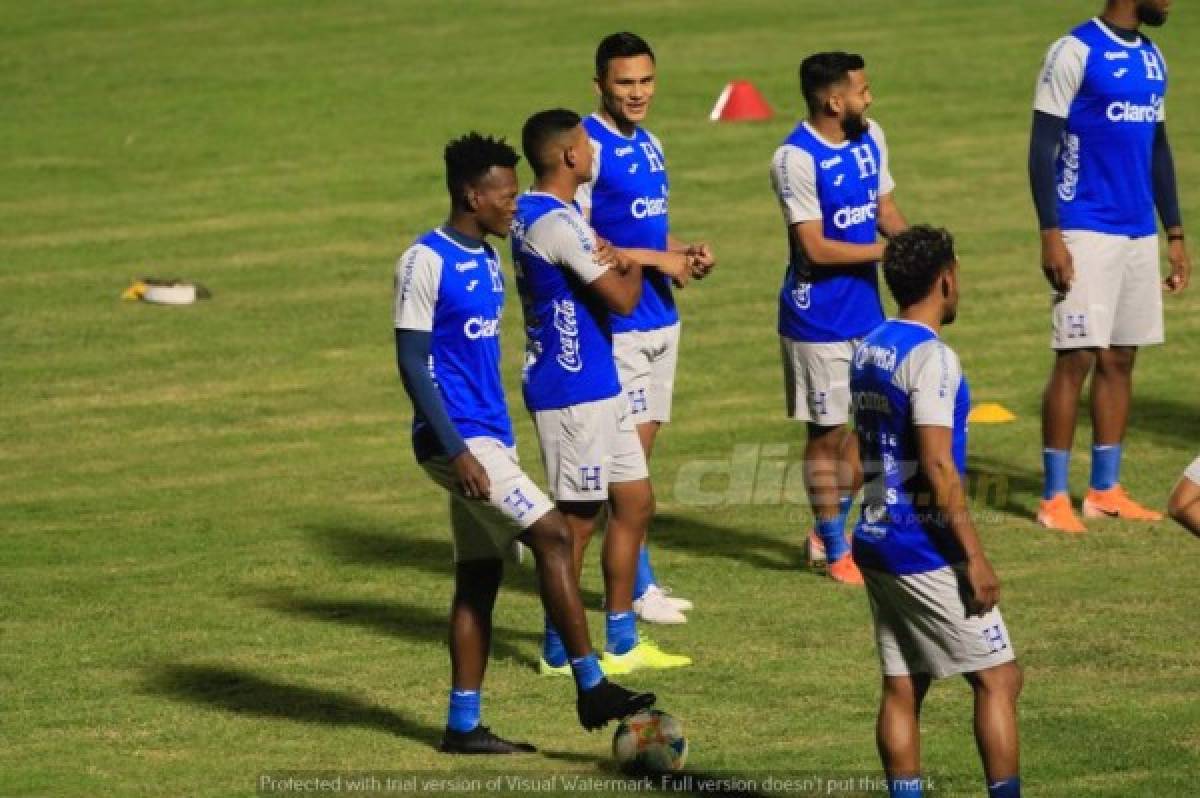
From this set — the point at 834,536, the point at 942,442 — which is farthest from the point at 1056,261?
the point at 942,442

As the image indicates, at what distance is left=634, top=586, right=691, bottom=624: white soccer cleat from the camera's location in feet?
40.1

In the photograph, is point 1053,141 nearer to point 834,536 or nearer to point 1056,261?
point 1056,261

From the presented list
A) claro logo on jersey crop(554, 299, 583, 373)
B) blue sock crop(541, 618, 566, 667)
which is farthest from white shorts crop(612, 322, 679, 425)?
blue sock crop(541, 618, 566, 667)

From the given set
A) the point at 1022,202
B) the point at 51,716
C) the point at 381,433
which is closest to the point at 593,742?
the point at 51,716

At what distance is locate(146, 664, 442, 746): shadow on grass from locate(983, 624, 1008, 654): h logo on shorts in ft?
8.97

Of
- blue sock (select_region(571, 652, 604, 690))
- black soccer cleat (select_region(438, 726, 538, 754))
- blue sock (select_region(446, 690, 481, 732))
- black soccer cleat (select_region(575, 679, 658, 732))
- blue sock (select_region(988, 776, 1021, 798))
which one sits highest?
blue sock (select_region(988, 776, 1021, 798))

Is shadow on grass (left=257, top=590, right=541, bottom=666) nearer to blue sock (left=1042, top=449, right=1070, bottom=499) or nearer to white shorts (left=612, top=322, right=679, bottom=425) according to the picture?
white shorts (left=612, top=322, right=679, bottom=425)

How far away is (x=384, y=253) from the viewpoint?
2180 centimetres

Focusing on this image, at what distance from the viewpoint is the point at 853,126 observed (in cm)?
1274

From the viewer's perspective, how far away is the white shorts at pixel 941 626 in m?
8.48

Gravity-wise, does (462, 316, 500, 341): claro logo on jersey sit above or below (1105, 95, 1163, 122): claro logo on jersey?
below

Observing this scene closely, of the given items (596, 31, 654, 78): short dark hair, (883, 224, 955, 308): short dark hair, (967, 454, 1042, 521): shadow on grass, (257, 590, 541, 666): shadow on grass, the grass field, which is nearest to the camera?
(883, 224, 955, 308): short dark hair

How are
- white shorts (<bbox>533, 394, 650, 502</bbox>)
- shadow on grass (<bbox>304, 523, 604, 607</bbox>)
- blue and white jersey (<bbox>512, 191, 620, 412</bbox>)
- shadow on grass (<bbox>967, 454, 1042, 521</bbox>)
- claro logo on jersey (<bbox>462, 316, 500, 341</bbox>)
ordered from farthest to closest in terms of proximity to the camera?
shadow on grass (<bbox>967, 454, 1042, 521</bbox>), shadow on grass (<bbox>304, 523, 604, 607</bbox>), white shorts (<bbox>533, 394, 650, 502</bbox>), blue and white jersey (<bbox>512, 191, 620, 412</bbox>), claro logo on jersey (<bbox>462, 316, 500, 341</bbox>)

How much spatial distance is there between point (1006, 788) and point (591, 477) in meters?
3.09
